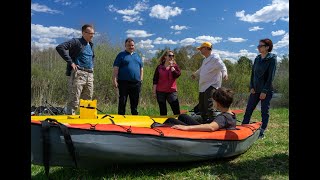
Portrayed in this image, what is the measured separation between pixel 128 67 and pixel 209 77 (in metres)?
1.56

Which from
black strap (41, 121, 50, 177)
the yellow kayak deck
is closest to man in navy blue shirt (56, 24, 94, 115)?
the yellow kayak deck

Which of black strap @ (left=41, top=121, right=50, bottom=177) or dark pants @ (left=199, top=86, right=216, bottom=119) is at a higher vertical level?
dark pants @ (left=199, top=86, right=216, bottom=119)

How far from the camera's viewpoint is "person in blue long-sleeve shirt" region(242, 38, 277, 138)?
209 inches

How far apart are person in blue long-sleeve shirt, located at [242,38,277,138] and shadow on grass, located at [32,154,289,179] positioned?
1.34 m

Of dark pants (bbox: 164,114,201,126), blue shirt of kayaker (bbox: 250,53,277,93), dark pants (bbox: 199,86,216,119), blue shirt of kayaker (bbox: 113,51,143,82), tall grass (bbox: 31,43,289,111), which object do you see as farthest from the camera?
tall grass (bbox: 31,43,289,111)

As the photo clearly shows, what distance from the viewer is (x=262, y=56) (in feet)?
17.9

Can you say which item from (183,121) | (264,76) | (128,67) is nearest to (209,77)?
(264,76)

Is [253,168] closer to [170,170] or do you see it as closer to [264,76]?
[170,170]

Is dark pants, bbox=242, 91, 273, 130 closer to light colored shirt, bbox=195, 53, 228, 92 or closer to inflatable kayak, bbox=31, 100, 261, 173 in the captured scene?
light colored shirt, bbox=195, 53, 228, 92
